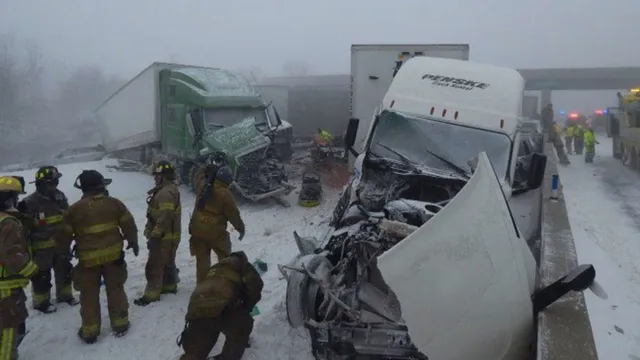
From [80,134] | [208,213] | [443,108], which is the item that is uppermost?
[443,108]

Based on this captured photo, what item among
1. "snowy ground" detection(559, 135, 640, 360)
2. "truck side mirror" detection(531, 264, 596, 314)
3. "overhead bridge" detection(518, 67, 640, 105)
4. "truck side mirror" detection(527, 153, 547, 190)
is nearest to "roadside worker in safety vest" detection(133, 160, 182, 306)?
"truck side mirror" detection(531, 264, 596, 314)

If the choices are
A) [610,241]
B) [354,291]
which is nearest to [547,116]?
[610,241]

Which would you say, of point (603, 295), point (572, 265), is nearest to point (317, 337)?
point (603, 295)

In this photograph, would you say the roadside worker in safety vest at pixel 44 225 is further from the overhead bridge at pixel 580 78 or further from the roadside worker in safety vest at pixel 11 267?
the overhead bridge at pixel 580 78

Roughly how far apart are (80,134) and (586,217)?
110ft

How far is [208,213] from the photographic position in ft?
19.1

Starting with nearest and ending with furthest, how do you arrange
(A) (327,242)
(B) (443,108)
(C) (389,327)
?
(C) (389,327) < (A) (327,242) < (B) (443,108)

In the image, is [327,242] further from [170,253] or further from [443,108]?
[443,108]

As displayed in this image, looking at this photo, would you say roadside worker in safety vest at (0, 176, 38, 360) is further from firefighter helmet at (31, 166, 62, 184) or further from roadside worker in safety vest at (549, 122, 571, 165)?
roadside worker in safety vest at (549, 122, 571, 165)

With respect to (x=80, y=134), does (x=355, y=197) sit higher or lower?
higher

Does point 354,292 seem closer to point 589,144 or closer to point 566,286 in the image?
point 566,286

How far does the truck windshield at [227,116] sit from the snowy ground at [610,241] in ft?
24.7

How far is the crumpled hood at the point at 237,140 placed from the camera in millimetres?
10852

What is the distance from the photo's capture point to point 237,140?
436 inches
